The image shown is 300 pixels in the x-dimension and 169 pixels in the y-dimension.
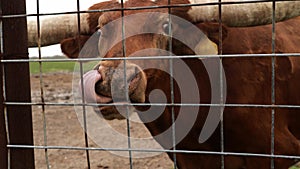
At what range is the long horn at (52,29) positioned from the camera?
2.54 meters

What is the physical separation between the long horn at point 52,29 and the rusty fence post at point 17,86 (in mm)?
564

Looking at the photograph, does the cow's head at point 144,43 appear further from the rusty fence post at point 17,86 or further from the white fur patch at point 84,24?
the rusty fence post at point 17,86

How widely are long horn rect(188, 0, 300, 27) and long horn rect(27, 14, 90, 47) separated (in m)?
0.73

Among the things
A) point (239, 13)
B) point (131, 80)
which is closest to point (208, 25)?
point (239, 13)

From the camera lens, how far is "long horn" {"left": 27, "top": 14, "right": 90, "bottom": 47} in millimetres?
2545

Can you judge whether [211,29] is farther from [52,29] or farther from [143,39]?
[52,29]

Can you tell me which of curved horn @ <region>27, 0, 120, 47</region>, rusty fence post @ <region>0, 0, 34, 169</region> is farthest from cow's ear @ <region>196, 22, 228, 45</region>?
rusty fence post @ <region>0, 0, 34, 169</region>

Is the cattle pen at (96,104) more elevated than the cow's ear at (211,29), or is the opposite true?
the cow's ear at (211,29)

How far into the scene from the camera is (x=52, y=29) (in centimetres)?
268

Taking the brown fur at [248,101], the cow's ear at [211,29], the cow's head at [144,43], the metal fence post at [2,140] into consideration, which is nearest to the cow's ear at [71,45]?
the cow's head at [144,43]

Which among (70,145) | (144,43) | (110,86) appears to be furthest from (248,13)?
(70,145)

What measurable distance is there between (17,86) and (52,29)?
77cm

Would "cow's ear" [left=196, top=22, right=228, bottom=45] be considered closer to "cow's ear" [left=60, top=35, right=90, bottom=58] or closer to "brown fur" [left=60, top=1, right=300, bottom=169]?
"brown fur" [left=60, top=1, right=300, bottom=169]

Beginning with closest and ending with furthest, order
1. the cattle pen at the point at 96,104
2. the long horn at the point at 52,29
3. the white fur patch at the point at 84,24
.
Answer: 1. the cattle pen at the point at 96,104
2. the long horn at the point at 52,29
3. the white fur patch at the point at 84,24
